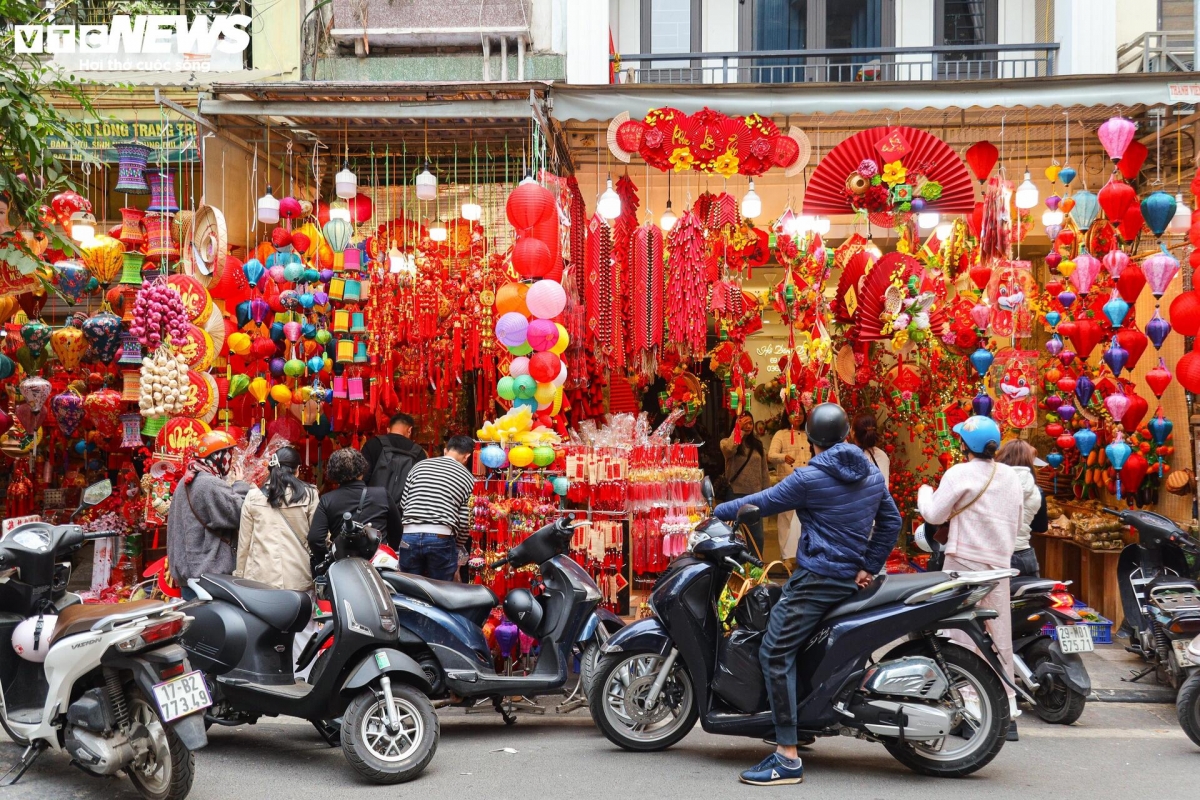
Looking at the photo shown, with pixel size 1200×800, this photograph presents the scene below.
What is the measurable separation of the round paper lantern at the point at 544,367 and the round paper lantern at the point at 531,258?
0.33 metres

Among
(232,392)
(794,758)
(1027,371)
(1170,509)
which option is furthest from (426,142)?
(1170,509)

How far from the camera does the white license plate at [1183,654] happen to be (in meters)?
4.99

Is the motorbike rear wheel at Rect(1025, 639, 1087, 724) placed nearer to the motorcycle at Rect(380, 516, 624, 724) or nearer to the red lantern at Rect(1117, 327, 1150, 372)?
the motorcycle at Rect(380, 516, 624, 724)

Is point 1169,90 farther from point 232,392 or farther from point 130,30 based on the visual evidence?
point 130,30

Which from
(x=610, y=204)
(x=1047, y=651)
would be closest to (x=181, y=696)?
(x=1047, y=651)

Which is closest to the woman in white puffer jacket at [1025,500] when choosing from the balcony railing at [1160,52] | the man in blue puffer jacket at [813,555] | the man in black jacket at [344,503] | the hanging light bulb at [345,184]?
the man in blue puffer jacket at [813,555]

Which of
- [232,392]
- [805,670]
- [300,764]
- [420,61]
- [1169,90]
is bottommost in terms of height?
[300,764]

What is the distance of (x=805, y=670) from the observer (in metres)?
4.60

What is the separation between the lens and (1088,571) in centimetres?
812

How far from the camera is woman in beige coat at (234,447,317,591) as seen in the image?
575 centimetres

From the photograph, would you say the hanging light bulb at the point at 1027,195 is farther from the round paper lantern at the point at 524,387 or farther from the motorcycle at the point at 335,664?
the motorcycle at the point at 335,664

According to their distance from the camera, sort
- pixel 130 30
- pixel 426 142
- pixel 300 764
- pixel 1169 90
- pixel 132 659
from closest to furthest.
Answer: pixel 132 659, pixel 300 764, pixel 1169 90, pixel 426 142, pixel 130 30

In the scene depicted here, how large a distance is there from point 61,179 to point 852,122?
19.5 ft

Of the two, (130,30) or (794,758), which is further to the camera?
(130,30)
